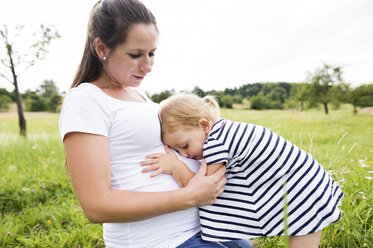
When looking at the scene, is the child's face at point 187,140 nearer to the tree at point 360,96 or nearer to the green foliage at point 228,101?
the green foliage at point 228,101

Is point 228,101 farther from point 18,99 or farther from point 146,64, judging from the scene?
point 18,99

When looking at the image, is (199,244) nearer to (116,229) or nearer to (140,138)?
(116,229)

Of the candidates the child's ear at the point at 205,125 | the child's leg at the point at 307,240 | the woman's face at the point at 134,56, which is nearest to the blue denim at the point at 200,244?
the child's leg at the point at 307,240

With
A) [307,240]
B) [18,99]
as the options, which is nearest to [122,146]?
[307,240]

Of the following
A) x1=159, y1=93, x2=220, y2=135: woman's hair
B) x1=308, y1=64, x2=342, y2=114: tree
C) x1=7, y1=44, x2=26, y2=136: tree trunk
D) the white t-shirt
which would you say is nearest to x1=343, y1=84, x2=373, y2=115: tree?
x1=308, y1=64, x2=342, y2=114: tree

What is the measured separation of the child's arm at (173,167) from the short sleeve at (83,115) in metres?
0.29

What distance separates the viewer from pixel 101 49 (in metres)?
1.47

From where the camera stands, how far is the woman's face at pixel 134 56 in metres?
1.40

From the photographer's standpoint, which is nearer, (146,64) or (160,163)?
(160,163)

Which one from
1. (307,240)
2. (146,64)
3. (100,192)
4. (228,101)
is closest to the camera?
(100,192)

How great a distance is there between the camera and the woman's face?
1.40 meters

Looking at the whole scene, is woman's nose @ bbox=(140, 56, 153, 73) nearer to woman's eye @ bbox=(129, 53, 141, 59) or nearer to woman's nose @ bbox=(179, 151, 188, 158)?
woman's eye @ bbox=(129, 53, 141, 59)

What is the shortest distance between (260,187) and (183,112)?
0.59 metres

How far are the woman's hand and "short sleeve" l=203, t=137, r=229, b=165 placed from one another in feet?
0.19
